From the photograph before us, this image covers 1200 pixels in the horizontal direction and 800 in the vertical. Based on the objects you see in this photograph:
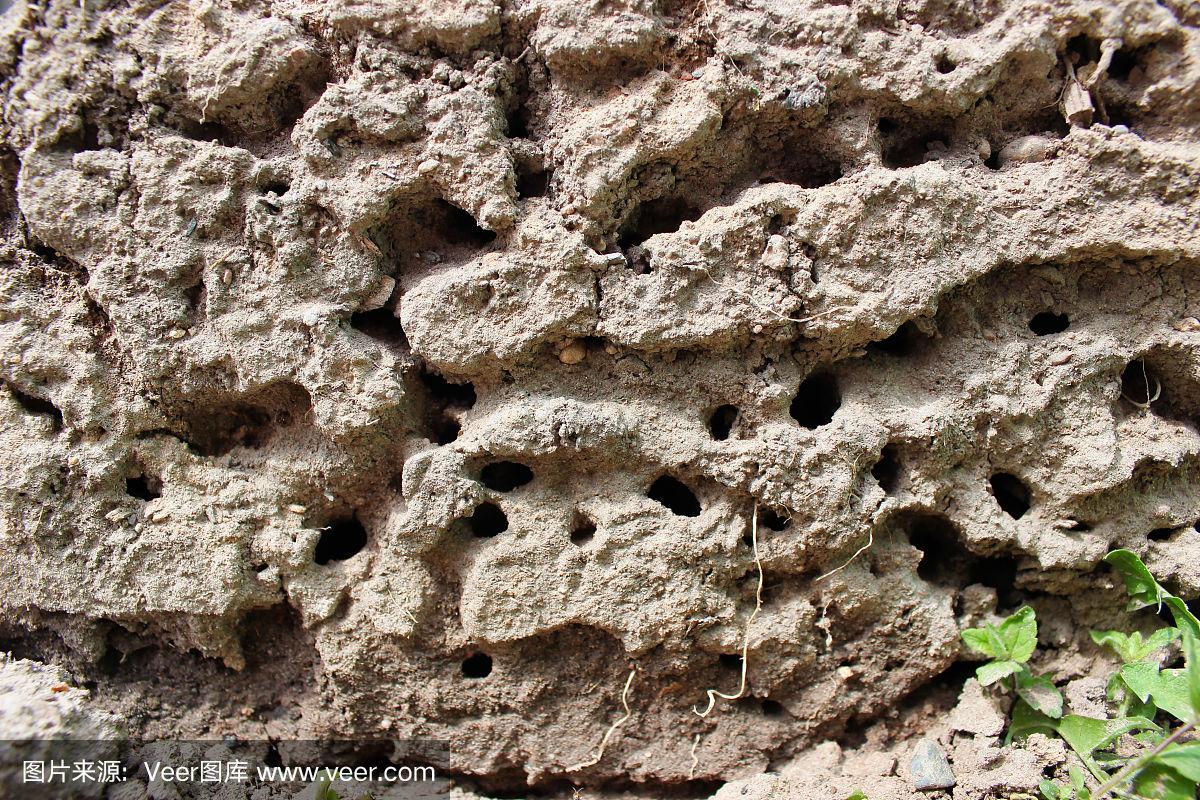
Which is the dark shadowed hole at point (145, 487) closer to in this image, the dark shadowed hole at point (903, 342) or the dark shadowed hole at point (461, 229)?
the dark shadowed hole at point (461, 229)

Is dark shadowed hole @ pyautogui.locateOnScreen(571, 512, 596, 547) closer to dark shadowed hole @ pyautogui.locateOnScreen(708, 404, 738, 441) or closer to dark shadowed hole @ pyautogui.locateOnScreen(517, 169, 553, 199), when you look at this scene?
dark shadowed hole @ pyautogui.locateOnScreen(708, 404, 738, 441)

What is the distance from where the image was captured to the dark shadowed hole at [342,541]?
2.00 meters

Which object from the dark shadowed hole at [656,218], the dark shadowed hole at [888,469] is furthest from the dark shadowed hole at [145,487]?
the dark shadowed hole at [888,469]

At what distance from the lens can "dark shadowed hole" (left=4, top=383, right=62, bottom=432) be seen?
75.3 inches

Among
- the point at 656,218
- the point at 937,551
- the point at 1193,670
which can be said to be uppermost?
the point at 656,218

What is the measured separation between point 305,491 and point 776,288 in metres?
1.27

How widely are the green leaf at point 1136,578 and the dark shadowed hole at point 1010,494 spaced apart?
0.21 meters

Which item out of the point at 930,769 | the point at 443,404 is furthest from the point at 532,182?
the point at 930,769

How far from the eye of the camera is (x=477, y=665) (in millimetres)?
1947

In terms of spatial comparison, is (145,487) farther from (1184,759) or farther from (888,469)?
(1184,759)

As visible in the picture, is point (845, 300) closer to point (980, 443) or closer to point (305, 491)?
point (980, 443)

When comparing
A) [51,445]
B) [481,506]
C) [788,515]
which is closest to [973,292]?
[788,515]

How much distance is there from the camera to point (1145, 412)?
187cm

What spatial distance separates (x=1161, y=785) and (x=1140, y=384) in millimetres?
923
